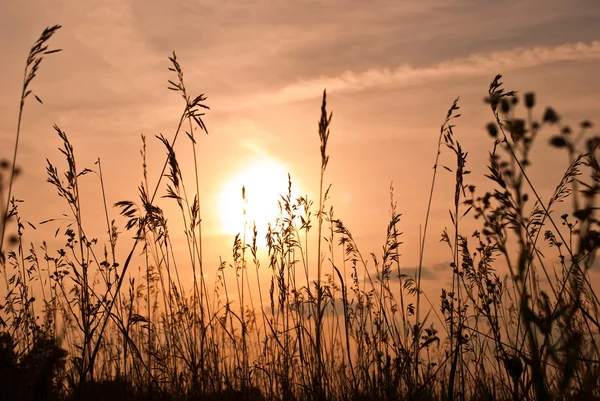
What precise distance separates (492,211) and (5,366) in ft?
5.71

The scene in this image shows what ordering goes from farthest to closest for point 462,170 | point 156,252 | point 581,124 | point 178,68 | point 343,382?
1. point 156,252
2. point 178,68
3. point 343,382
4. point 462,170
5. point 581,124

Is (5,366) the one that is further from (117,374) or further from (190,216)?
(117,374)

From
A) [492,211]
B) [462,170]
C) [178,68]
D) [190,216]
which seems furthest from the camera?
[190,216]

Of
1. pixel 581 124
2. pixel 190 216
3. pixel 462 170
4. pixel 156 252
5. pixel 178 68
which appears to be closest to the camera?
pixel 581 124

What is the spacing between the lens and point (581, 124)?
206 cm

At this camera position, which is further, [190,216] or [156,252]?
[156,252]

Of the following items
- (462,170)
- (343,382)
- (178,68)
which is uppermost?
(178,68)

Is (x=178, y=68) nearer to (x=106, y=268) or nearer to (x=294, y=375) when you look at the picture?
(x=106, y=268)

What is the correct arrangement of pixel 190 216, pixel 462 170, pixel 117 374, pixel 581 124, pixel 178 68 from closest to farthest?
1. pixel 581 124
2. pixel 462 170
3. pixel 178 68
4. pixel 190 216
5. pixel 117 374

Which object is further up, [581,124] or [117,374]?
[581,124]

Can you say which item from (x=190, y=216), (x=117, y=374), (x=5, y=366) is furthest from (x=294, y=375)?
(x=5, y=366)

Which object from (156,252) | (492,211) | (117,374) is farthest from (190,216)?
(492,211)

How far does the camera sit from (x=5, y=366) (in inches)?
82.4

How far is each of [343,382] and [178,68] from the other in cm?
227
